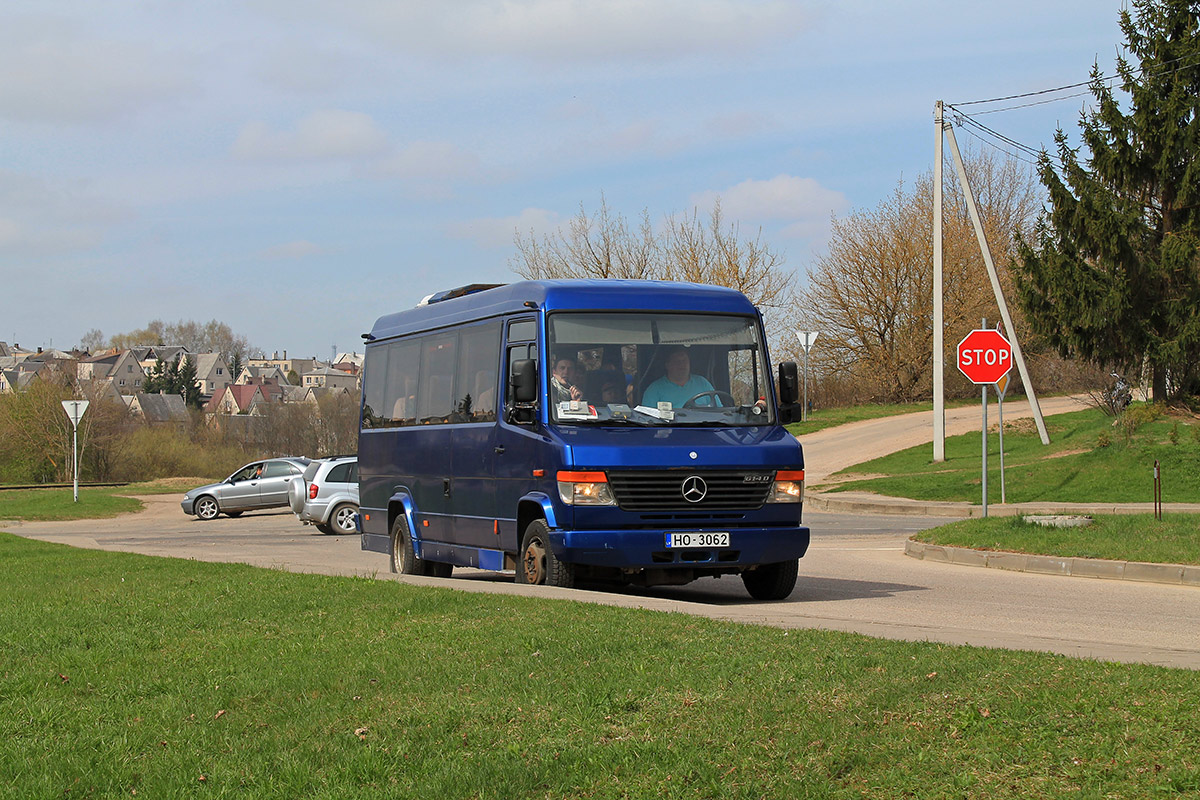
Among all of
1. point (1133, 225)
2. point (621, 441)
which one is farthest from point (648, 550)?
point (1133, 225)

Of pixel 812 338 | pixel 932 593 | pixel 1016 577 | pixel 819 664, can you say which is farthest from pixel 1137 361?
pixel 819 664

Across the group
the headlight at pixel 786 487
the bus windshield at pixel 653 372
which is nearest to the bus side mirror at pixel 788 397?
the bus windshield at pixel 653 372

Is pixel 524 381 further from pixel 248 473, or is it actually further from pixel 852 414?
pixel 852 414

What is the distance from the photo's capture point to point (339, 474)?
28.5m

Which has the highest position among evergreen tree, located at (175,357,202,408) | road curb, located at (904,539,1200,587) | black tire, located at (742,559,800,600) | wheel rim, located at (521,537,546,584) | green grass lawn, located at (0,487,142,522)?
evergreen tree, located at (175,357,202,408)

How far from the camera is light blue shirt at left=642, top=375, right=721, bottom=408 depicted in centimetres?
1155

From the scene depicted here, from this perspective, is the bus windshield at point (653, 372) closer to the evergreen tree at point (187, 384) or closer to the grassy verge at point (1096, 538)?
the grassy verge at point (1096, 538)

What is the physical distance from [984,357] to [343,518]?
14136 mm

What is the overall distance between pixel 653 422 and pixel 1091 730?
6698mm

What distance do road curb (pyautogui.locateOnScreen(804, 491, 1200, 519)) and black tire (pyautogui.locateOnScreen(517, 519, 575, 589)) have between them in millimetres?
10410

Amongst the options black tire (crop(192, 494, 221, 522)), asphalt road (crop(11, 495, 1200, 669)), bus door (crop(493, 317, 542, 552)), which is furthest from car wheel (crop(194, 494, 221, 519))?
bus door (crop(493, 317, 542, 552))

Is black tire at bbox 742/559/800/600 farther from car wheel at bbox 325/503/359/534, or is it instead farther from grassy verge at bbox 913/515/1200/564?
car wheel at bbox 325/503/359/534

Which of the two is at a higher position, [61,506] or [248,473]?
[248,473]

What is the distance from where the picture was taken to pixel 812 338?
42.2 metres
